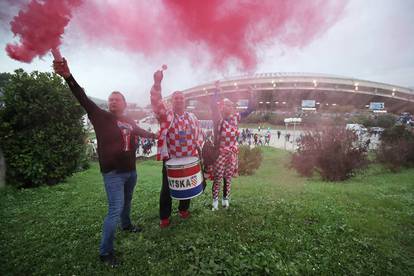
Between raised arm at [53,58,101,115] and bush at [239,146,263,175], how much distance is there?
38.2 feet

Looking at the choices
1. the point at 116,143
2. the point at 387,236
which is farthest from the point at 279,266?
the point at 116,143

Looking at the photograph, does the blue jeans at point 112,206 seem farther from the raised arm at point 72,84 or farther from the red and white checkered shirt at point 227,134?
the red and white checkered shirt at point 227,134

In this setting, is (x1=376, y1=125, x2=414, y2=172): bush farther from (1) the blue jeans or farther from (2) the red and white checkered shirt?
(1) the blue jeans

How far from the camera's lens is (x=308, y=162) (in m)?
11.3

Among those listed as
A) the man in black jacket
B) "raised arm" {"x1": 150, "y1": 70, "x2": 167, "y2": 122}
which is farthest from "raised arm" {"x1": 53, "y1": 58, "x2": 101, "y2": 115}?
"raised arm" {"x1": 150, "y1": 70, "x2": 167, "y2": 122}

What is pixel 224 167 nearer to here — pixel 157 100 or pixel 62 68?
pixel 157 100

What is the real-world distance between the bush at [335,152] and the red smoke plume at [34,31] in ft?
36.4

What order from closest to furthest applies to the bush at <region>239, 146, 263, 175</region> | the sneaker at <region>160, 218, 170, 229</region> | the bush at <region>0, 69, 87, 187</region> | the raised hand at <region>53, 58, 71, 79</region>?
the raised hand at <region>53, 58, 71, 79</region> < the sneaker at <region>160, 218, 170, 229</region> < the bush at <region>0, 69, 87, 187</region> < the bush at <region>239, 146, 263, 175</region>

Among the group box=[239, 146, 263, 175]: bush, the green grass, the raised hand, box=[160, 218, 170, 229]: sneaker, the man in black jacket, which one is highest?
the raised hand

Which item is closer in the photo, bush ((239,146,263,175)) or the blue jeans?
the blue jeans

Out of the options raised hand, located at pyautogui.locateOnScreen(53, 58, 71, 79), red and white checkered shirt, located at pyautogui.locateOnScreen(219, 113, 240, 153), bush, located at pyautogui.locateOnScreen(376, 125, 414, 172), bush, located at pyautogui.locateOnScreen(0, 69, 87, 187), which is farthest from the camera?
bush, located at pyautogui.locateOnScreen(376, 125, 414, 172)

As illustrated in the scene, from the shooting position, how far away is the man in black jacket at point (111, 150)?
280 centimetres

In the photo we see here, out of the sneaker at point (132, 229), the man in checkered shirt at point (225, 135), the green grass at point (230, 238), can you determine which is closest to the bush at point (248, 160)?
the green grass at point (230, 238)

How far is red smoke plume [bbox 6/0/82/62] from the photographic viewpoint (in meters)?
2.59
